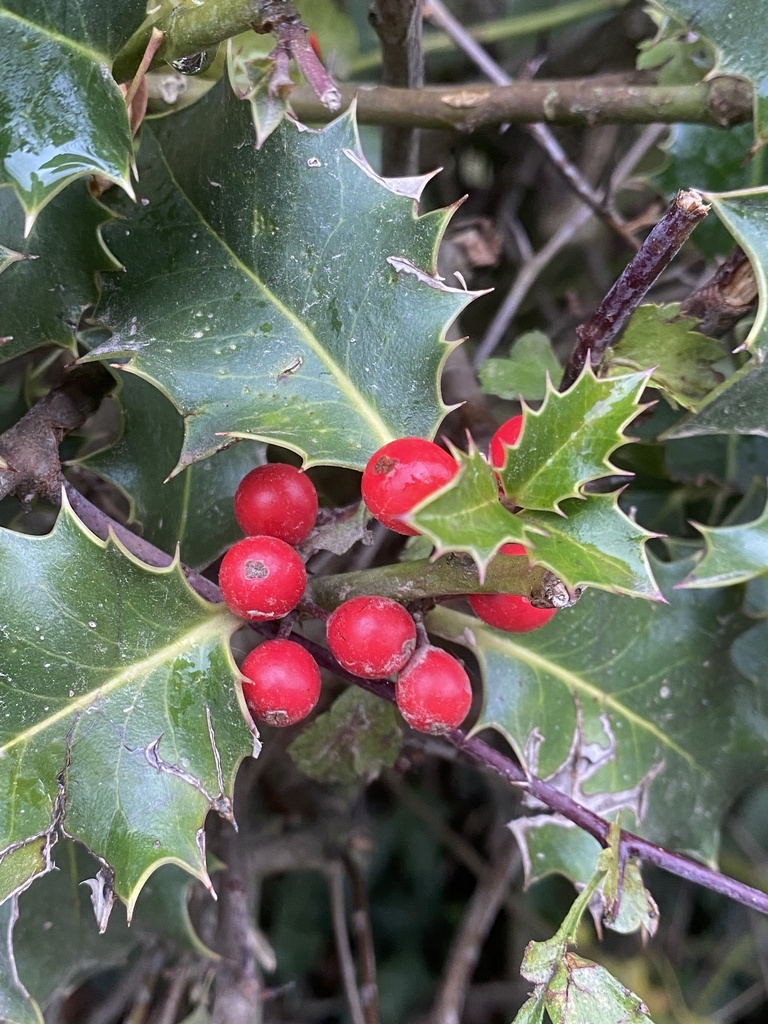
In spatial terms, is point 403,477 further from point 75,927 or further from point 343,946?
point 343,946

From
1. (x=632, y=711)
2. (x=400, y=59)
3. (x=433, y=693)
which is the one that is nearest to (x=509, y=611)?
(x=433, y=693)

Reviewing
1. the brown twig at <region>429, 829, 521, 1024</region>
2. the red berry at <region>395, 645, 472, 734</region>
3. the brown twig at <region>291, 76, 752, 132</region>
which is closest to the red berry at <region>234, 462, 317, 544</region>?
the red berry at <region>395, 645, 472, 734</region>

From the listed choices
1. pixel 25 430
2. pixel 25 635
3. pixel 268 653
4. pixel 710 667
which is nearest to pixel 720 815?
pixel 710 667

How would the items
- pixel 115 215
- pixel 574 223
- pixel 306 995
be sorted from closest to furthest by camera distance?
pixel 115 215 < pixel 574 223 < pixel 306 995

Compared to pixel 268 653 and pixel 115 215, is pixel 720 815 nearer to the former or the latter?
pixel 268 653

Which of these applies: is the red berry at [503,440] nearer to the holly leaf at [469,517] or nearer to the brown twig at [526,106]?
the holly leaf at [469,517]

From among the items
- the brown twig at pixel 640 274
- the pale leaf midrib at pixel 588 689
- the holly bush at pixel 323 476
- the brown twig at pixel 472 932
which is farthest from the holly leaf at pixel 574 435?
the brown twig at pixel 472 932
